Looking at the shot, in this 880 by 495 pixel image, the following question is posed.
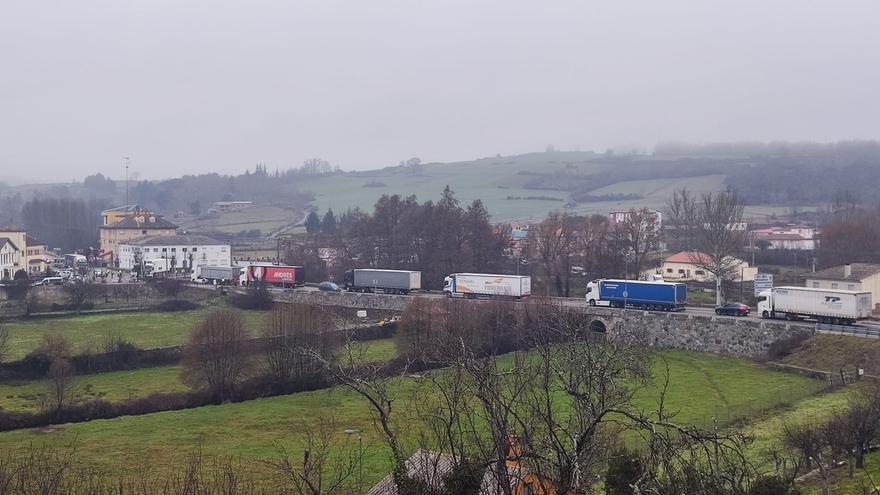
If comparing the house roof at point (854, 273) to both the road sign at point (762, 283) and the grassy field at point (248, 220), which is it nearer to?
the road sign at point (762, 283)

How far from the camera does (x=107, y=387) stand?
29.8 m

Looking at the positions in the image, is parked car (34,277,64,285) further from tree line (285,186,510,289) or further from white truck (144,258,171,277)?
tree line (285,186,510,289)

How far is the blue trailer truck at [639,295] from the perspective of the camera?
40.7m

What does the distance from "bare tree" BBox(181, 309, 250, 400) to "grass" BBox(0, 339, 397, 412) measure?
0.91 meters

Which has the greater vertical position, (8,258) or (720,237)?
(720,237)

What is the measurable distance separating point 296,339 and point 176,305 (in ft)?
67.1

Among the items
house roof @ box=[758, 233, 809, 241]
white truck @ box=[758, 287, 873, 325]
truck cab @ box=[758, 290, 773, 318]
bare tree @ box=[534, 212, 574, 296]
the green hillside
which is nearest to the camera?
white truck @ box=[758, 287, 873, 325]

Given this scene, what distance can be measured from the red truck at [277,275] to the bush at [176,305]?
254 inches

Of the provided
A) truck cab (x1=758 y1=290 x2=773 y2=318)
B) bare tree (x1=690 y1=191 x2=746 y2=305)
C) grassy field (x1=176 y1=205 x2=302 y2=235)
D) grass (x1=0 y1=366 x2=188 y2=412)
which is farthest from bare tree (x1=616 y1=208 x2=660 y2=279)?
grassy field (x1=176 y1=205 x2=302 y2=235)

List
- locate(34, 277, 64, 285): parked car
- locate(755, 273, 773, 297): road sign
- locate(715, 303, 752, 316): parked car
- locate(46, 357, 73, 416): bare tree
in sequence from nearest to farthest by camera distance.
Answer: locate(46, 357, 73, 416): bare tree, locate(715, 303, 752, 316): parked car, locate(755, 273, 773, 297): road sign, locate(34, 277, 64, 285): parked car

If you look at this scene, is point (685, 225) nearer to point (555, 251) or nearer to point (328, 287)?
point (555, 251)

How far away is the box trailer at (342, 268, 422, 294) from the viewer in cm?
5088

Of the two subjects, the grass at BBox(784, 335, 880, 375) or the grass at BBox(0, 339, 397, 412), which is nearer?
the grass at BBox(0, 339, 397, 412)

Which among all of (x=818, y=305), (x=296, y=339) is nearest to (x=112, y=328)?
(x=296, y=339)
